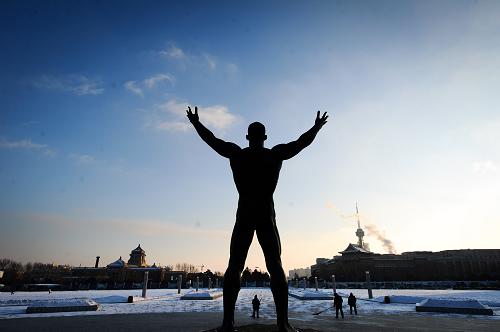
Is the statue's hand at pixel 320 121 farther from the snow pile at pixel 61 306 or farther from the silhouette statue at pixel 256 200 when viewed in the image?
the snow pile at pixel 61 306

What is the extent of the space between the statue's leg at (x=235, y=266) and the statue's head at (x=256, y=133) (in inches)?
52.5

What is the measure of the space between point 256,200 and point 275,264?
915mm

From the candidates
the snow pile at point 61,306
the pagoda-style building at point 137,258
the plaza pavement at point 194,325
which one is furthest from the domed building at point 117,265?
the plaza pavement at point 194,325

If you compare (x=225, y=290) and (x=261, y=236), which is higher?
(x=261, y=236)

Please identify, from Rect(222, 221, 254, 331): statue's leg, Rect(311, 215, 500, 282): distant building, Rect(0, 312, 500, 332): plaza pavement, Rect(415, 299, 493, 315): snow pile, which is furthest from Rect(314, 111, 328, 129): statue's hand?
Rect(311, 215, 500, 282): distant building

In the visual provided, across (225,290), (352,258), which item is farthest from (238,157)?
(352,258)

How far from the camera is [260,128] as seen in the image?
15.9ft

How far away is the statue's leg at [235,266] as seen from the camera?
12.9ft

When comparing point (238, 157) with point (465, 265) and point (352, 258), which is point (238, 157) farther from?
point (465, 265)

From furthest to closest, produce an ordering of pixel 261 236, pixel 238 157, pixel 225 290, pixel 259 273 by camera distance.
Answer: pixel 259 273 → pixel 238 157 → pixel 261 236 → pixel 225 290

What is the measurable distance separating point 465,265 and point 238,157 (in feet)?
313

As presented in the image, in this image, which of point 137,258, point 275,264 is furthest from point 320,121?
point 137,258

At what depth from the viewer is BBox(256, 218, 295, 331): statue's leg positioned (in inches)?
Answer: 153

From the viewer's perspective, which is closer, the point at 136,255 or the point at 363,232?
the point at 136,255
